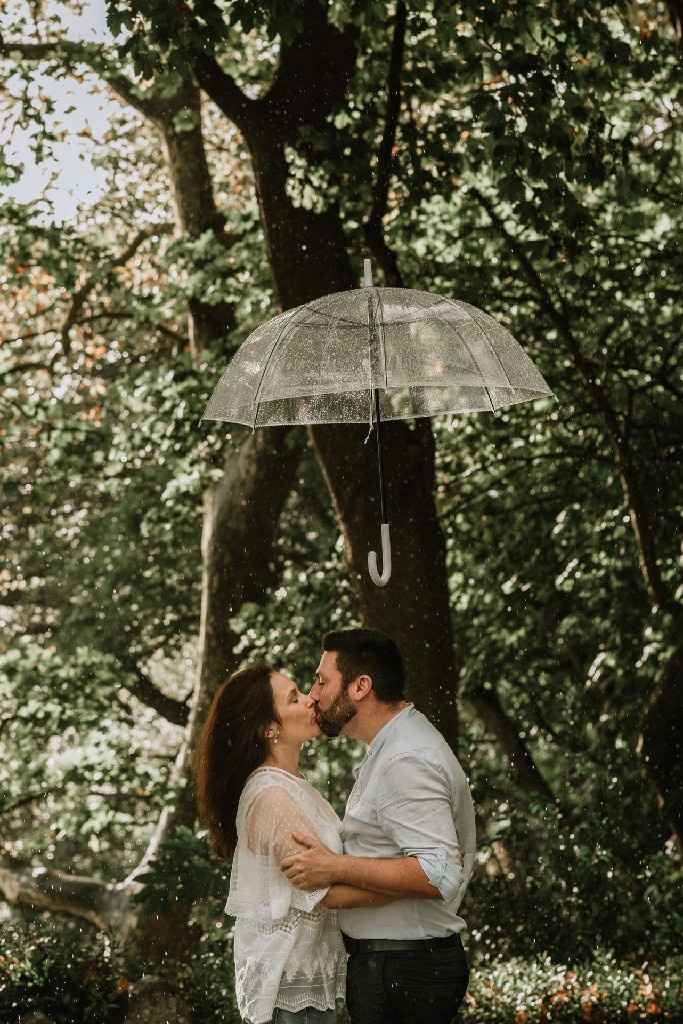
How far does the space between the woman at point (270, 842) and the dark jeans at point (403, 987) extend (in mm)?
106

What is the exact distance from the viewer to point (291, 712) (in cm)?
397

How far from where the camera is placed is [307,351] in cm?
461

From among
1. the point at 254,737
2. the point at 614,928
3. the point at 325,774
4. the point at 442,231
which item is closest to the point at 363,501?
the point at 254,737

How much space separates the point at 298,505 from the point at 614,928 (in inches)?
271

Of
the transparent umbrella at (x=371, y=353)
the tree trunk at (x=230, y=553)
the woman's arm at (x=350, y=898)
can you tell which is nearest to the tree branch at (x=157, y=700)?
the tree trunk at (x=230, y=553)

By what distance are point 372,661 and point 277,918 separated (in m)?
0.81

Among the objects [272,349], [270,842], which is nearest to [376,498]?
[272,349]

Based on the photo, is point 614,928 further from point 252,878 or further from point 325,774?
point 252,878

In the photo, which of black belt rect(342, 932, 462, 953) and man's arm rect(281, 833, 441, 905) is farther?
black belt rect(342, 932, 462, 953)

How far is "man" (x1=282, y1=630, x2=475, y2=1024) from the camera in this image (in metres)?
3.59

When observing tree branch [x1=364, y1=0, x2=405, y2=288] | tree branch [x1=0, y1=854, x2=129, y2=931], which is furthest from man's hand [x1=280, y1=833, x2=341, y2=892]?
tree branch [x1=0, y1=854, x2=129, y2=931]

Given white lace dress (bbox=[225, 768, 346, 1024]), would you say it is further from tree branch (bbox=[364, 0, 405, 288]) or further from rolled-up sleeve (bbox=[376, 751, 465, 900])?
tree branch (bbox=[364, 0, 405, 288])

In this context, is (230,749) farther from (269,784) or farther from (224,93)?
(224,93)

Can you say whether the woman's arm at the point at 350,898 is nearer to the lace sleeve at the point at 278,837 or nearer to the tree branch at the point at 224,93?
the lace sleeve at the point at 278,837
